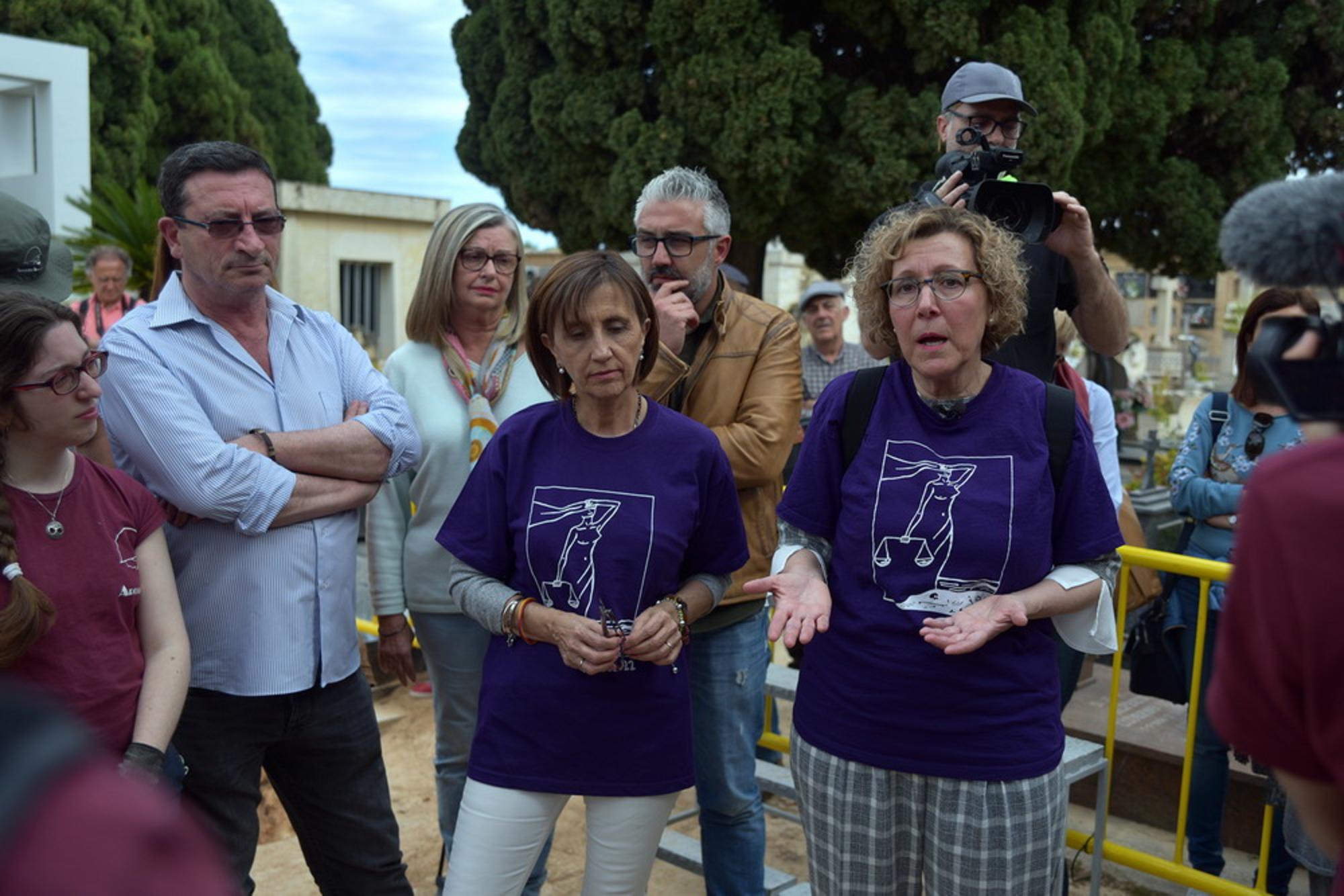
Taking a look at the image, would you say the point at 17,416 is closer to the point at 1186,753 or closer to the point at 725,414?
the point at 725,414

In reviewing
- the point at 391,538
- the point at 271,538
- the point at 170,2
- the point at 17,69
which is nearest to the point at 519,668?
the point at 271,538

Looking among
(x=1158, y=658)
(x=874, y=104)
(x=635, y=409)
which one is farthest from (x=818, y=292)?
(x=874, y=104)

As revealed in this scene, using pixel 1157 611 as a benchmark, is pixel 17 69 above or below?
above

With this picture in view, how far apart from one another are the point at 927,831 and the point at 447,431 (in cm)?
172

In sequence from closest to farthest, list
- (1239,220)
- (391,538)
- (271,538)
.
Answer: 1. (1239,220)
2. (271,538)
3. (391,538)

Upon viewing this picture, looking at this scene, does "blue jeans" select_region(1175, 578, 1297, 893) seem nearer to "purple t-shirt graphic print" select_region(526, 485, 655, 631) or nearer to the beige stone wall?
"purple t-shirt graphic print" select_region(526, 485, 655, 631)

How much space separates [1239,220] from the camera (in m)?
1.26

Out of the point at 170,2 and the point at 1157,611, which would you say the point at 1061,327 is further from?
the point at 170,2

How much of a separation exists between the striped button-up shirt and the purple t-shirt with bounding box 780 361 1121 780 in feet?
4.16

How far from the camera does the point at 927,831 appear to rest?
237 cm

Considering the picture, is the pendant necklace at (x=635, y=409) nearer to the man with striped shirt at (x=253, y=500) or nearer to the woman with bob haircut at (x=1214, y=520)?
the man with striped shirt at (x=253, y=500)

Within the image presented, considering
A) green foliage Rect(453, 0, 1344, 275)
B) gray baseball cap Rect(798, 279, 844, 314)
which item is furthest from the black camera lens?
green foliage Rect(453, 0, 1344, 275)

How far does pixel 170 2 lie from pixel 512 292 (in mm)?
26000

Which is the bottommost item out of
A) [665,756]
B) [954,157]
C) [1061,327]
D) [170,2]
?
[665,756]
